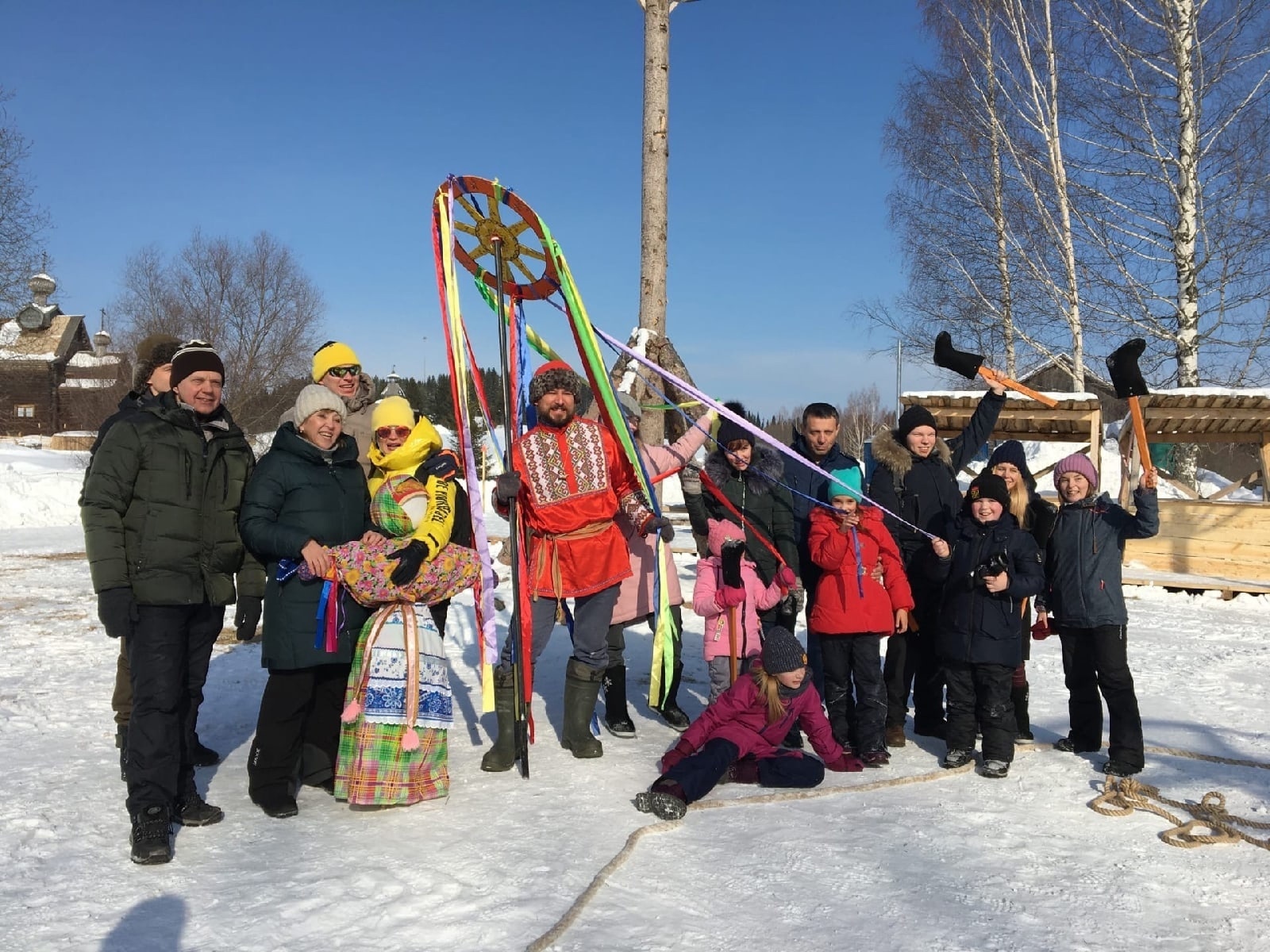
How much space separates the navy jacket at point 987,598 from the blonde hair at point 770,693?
0.86 metres

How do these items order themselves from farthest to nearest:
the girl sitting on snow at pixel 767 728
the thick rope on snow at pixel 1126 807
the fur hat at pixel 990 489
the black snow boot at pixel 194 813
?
the fur hat at pixel 990 489 < the girl sitting on snow at pixel 767 728 < the black snow boot at pixel 194 813 < the thick rope on snow at pixel 1126 807

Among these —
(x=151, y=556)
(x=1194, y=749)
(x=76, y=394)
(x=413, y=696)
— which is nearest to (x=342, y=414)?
(x=151, y=556)

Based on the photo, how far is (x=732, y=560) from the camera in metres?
4.38

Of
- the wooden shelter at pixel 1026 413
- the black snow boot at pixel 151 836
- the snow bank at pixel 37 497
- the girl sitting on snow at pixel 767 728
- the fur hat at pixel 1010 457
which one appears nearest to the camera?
the black snow boot at pixel 151 836

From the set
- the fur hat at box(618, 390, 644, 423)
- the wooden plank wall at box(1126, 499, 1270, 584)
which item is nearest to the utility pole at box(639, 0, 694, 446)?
the fur hat at box(618, 390, 644, 423)

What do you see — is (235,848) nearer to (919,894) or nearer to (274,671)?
(274,671)

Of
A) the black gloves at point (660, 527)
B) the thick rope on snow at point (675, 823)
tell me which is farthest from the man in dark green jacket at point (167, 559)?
the black gloves at point (660, 527)

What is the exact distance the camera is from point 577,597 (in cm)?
423

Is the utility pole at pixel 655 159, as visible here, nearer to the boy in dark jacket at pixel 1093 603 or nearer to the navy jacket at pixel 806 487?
the navy jacket at pixel 806 487

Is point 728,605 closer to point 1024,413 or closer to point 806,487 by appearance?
point 806,487

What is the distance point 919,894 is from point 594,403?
8.71 feet

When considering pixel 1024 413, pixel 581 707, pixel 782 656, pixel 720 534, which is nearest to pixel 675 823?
pixel 782 656

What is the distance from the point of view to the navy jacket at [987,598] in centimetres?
406

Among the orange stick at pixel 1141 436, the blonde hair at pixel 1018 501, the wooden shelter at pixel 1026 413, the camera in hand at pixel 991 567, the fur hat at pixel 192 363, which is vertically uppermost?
the wooden shelter at pixel 1026 413
